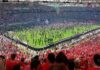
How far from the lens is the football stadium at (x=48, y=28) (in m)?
12.5

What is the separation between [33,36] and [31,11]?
856 mm

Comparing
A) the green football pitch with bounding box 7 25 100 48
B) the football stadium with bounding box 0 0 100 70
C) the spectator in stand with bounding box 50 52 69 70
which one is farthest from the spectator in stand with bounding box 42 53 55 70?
the green football pitch with bounding box 7 25 100 48

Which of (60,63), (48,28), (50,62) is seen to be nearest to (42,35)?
Answer: (48,28)

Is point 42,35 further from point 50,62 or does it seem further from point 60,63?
point 60,63

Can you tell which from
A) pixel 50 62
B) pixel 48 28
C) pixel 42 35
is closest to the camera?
pixel 50 62

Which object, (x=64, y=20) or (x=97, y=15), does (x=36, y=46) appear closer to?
(x=64, y=20)

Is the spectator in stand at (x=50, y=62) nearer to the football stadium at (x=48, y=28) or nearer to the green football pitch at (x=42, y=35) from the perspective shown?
the football stadium at (x=48, y=28)

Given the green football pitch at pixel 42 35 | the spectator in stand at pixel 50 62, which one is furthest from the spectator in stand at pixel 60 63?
the green football pitch at pixel 42 35

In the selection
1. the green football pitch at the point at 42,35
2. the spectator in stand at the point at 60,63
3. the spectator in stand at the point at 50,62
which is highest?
the spectator in stand at the point at 60,63

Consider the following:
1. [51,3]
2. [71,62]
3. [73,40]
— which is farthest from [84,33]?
[71,62]

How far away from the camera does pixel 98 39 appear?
1316 cm

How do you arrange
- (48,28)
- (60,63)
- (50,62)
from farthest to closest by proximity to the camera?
(48,28), (50,62), (60,63)

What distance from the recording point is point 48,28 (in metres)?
12.9

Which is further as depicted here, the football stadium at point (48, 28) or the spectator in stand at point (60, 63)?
the football stadium at point (48, 28)
